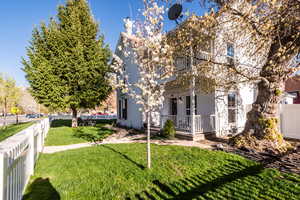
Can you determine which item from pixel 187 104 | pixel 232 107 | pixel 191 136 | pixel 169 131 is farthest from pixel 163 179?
pixel 232 107

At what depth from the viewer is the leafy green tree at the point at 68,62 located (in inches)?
486

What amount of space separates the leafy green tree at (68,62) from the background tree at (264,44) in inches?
355

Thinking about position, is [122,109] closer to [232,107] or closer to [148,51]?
[232,107]

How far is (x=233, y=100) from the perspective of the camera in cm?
973

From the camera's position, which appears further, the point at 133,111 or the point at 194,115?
the point at 133,111

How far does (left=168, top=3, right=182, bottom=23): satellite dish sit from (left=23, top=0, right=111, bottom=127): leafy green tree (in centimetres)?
737

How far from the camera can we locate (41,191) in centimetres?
346

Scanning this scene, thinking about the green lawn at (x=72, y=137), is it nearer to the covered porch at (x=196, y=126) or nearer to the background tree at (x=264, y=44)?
the covered porch at (x=196, y=126)

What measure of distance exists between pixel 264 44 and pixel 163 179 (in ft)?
20.9

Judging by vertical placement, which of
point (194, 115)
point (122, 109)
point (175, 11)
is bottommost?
point (194, 115)

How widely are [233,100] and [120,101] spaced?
10.6 metres

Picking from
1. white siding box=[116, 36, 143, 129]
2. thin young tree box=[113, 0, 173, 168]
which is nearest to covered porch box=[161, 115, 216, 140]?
white siding box=[116, 36, 143, 129]

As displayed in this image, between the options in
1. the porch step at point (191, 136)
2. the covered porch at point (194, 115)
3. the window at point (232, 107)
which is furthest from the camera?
the window at point (232, 107)

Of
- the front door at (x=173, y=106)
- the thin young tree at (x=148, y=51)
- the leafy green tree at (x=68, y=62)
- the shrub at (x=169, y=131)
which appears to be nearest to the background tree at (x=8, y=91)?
the leafy green tree at (x=68, y=62)
